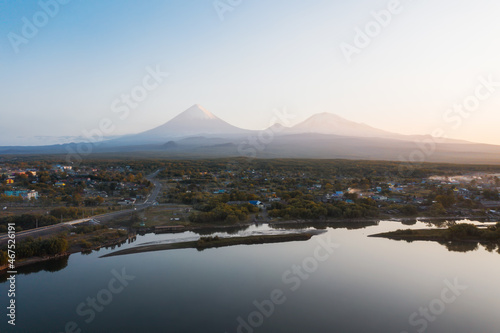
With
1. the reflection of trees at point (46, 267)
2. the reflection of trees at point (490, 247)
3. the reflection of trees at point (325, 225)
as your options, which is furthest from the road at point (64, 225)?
the reflection of trees at point (490, 247)

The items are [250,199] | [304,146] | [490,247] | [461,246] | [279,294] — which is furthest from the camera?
[304,146]

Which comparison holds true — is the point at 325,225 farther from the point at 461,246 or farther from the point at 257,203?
the point at 461,246

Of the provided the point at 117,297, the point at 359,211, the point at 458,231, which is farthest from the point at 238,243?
the point at 458,231

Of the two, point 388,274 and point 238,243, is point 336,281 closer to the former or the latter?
point 388,274

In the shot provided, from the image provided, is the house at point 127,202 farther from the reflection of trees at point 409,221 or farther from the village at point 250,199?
the reflection of trees at point 409,221

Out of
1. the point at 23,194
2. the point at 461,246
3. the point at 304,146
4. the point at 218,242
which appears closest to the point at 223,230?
the point at 218,242

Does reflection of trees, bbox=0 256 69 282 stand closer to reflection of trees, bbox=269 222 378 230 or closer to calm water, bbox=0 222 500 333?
calm water, bbox=0 222 500 333

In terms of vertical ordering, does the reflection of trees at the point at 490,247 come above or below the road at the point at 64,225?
below
